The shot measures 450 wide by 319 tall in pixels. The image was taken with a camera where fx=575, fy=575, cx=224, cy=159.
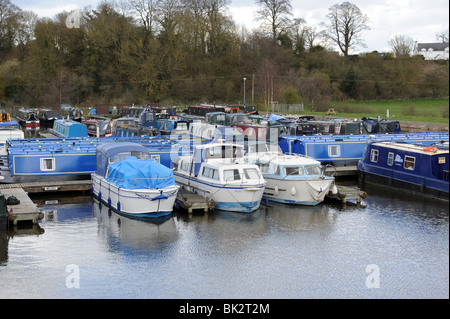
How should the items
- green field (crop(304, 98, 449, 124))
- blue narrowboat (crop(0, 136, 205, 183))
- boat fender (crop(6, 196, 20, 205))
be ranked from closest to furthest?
boat fender (crop(6, 196, 20, 205)) → blue narrowboat (crop(0, 136, 205, 183)) → green field (crop(304, 98, 449, 124))

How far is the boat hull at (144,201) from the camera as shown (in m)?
22.8

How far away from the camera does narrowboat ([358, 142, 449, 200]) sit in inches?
1025

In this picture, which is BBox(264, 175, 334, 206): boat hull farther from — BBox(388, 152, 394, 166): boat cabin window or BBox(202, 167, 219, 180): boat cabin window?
BBox(388, 152, 394, 166): boat cabin window

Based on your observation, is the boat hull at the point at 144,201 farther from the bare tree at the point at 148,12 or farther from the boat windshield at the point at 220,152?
the bare tree at the point at 148,12

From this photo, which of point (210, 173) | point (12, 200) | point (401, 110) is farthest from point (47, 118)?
point (210, 173)

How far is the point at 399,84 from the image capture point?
79.4 m

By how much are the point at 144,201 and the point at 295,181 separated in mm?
6762

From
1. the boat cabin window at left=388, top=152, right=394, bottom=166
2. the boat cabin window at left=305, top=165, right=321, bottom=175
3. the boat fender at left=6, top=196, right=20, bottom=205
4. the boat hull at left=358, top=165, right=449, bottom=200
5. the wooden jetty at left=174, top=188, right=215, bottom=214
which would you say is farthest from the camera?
the boat cabin window at left=388, top=152, right=394, bottom=166

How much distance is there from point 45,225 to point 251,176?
28.3 ft

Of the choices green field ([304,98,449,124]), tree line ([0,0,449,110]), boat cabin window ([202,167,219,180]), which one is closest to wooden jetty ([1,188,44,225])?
boat cabin window ([202,167,219,180])

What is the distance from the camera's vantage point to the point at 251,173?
24250mm

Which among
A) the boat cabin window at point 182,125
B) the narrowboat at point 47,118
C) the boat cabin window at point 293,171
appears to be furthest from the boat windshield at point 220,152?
the narrowboat at point 47,118

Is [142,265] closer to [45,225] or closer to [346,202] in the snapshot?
[45,225]

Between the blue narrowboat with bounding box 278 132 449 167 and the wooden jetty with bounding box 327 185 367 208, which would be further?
the blue narrowboat with bounding box 278 132 449 167
